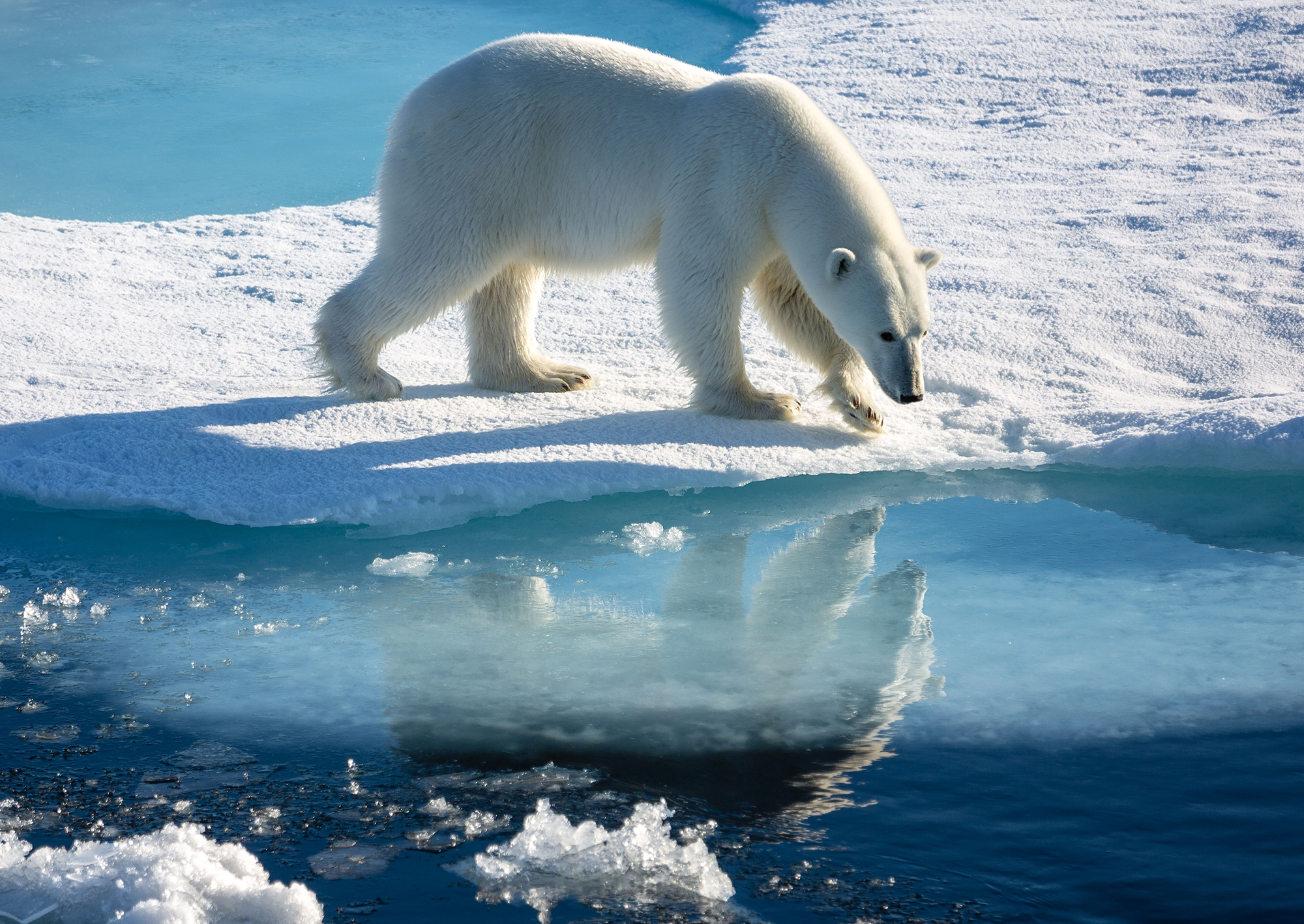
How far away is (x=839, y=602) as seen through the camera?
9.76 feet

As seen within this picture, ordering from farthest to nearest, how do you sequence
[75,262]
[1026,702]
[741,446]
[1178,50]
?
[1178,50] → [75,262] → [741,446] → [1026,702]

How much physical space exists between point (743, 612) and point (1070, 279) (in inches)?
129

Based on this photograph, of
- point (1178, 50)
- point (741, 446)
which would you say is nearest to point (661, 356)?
point (741, 446)

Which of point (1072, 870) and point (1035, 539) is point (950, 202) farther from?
point (1072, 870)

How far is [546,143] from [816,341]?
115cm

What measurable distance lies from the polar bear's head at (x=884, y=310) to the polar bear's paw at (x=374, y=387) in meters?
1.56

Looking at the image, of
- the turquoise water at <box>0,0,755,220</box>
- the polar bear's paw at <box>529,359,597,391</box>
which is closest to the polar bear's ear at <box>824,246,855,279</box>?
the polar bear's paw at <box>529,359,597,391</box>

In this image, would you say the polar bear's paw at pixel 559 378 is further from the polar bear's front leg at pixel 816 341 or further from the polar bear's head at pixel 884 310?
the polar bear's head at pixel 884 310

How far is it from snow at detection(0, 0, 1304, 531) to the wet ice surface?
14 cm

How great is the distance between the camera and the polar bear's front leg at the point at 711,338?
395cm

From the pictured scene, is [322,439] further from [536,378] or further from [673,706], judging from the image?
[673,706]

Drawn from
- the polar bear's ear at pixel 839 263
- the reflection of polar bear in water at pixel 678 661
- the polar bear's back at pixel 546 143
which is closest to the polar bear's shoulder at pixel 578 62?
the polar bear's back at pixel 546 143

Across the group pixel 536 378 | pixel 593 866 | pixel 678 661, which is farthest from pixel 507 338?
pixel 593 866

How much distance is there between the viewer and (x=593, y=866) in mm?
1912
